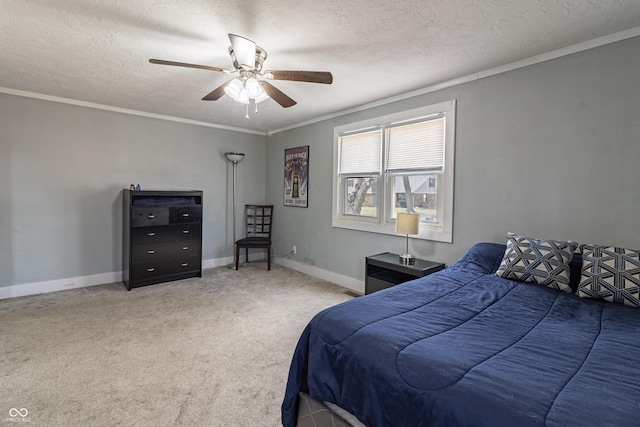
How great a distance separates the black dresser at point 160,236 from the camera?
411 centimetres

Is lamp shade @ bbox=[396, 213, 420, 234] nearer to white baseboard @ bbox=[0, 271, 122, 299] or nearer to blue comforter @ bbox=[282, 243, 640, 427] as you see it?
blue comforter @ bbox=[282, 243, 640, 427]

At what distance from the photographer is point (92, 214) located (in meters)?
4.26

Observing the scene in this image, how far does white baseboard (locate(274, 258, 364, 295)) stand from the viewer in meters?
4.20

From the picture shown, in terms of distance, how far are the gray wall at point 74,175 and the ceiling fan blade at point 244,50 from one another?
3.12 metres

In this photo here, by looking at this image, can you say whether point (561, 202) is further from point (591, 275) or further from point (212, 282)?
point (212, 282)

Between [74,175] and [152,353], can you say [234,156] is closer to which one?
[74,175]

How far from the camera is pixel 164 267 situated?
4359 mm

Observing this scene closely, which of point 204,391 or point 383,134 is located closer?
point 204,391

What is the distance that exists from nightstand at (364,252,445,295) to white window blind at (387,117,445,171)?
3.36 feet

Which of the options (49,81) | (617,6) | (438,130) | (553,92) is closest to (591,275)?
(553,92)

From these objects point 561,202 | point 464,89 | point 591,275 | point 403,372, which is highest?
point 464,89

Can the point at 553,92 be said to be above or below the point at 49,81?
below

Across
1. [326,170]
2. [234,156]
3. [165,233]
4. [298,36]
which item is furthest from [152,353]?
[234,156]

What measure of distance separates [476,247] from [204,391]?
2402 millimetres
